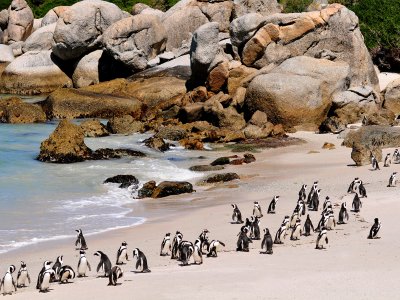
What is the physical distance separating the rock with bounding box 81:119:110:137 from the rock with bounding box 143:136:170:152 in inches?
135

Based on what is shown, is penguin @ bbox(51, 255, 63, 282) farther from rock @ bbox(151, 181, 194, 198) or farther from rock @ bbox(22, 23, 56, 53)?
rock @ bbox(22, 23, 56, 53)

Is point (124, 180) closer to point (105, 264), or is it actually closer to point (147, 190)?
point (147, 190)

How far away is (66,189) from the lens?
2603cm

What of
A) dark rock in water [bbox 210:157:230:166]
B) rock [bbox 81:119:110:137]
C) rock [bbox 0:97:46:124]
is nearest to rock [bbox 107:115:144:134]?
rock [bbox 81:119:110:137]

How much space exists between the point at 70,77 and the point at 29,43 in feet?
21.6

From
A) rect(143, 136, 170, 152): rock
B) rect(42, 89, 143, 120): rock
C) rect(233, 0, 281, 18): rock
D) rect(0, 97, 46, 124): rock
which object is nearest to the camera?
rect(143, 136, 170, 152): rock

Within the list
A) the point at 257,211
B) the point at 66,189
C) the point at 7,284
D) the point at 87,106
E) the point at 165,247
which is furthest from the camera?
the point at 87,106

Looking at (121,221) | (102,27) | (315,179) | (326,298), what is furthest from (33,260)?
(102,27)

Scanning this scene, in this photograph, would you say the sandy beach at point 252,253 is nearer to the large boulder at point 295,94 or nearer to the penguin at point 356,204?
the penguin at point 356,204

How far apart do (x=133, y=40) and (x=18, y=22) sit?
21.2m

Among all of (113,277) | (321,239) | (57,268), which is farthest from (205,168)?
(113,277)

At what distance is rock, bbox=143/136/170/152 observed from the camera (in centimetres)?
3344

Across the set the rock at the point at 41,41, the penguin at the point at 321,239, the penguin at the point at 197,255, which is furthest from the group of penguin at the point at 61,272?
the rock at the point at 41,41

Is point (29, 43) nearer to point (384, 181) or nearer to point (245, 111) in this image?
point (245, 111)
